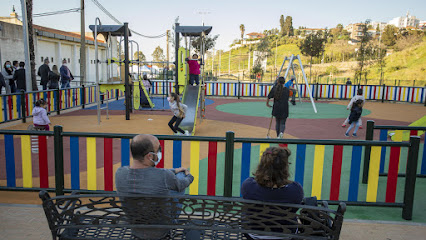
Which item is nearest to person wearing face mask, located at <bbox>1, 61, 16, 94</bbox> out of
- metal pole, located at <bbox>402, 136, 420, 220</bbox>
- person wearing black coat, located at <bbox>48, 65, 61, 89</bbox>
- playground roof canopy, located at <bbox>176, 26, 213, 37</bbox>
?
person wearing black coat, located at <bbox>48, 65, 61, 89</bbox>

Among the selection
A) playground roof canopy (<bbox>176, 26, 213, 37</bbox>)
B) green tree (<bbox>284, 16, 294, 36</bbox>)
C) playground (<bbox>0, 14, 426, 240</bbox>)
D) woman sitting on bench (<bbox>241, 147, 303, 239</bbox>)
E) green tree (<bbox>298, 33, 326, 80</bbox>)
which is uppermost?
green tree (<bbox>284, 16, 294, 36</bbox>)

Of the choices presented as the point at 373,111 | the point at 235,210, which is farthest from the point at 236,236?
the point at 373,111

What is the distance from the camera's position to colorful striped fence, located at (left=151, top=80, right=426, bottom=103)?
2388cm

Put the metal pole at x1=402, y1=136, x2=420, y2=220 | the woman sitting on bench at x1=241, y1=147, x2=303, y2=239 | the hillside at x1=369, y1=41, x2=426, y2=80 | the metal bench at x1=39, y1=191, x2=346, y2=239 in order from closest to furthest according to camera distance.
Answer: the metal bench at x1=39, y1=191, x2=346, y2=239
the woman sitting on bench at x1=241, y1=147, x2=303, y2=239
the metal pole at x1=402, y1=136, x2=420, y2=220
the hillside at x1=369, y1=41, x2=426, y2=80

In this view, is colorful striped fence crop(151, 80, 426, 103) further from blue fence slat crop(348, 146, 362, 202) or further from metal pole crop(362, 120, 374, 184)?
blue fence slat crop(348, 146, 362, 202)

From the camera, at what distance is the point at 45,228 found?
436cm

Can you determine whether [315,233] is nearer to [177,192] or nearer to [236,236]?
[236,236]

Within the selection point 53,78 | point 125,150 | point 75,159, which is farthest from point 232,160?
point 53,78

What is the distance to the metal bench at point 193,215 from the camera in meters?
2.66

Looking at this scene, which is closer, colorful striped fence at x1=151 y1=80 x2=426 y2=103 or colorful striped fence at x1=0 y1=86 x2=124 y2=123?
colorful striped fence at x1=0 y1=86 x2=124 y2=123

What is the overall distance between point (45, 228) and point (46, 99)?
11502 millimetres

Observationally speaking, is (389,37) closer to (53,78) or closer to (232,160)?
(53,78)

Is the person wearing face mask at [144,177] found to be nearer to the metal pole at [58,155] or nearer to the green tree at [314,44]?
the metal pole at [58,155]

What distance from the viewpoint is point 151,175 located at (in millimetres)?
2916
